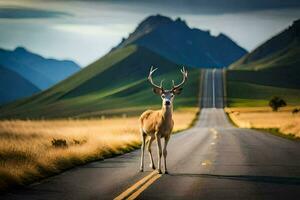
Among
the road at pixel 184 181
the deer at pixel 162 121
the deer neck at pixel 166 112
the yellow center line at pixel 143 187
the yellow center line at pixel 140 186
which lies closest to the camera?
the yellow center line at pixel 143 187

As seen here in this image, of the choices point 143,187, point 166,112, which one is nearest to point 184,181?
point 143,187

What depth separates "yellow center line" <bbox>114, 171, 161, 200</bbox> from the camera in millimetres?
13371

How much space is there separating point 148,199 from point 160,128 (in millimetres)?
6122

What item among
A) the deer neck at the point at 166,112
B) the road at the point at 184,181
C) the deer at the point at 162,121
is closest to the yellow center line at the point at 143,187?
the road at the point at 184,181

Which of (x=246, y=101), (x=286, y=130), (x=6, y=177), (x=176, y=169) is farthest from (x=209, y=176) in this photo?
(x=246, y=101)

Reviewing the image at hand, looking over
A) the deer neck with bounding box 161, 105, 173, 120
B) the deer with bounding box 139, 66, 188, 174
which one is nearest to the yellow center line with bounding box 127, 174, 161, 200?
the deer with bounding box 139, 66, 188, 174

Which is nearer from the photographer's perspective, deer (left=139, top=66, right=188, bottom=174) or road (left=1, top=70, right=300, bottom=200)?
road (left=1, top=70, right=300, bottom=200)

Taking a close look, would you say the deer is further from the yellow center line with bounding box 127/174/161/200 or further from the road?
the yellow center line with bounding box 127/174/161/200

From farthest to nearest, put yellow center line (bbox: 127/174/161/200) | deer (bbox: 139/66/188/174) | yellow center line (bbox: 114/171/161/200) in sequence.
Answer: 1. deer (bbox: 139/66/188/174)
2. yellow center line (bbox: 114/171/161/200)
3. yellow center line (bbox: 127/174/161/200)

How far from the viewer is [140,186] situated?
49.5ft

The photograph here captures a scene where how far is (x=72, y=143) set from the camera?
2817 cm

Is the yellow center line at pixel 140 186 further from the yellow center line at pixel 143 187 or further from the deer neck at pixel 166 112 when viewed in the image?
the deer neck at pixel 166 112

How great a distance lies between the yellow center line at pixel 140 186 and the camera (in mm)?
13371

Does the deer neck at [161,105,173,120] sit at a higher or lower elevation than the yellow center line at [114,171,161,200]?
higher
